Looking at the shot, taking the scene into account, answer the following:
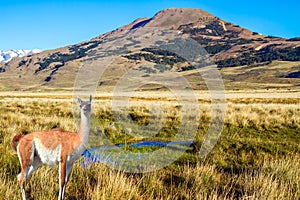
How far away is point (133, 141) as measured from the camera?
42.9ft

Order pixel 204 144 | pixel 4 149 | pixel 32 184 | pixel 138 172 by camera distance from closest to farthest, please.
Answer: pixel 32 184 < pixel 138 172 < pixel 4 149 < pixel 204 144

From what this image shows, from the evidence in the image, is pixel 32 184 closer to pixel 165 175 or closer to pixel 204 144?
pixel 165 175

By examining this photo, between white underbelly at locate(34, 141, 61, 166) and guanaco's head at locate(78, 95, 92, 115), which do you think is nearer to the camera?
guanaco's head at locate(78, 95, 92, 115)

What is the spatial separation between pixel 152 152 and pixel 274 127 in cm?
1048

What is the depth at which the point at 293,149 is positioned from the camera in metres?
12.1

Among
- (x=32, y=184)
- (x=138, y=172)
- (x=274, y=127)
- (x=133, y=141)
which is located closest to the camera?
(x=32, y=184)

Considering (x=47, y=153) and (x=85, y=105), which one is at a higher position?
(x=85, y=105)

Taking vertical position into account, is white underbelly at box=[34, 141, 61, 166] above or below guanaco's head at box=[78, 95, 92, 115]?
below

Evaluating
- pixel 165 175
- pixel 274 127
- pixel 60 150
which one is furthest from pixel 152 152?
pixel 274 127

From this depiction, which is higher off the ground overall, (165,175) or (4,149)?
(4,149)

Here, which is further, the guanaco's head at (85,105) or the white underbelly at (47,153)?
the white underbelly at (47,153)

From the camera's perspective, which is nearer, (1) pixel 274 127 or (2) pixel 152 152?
(2) pixel 152 152

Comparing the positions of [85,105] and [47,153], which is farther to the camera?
[47,153]

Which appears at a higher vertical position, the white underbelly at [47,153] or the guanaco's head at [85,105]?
the guanaco's head at [85,105]
